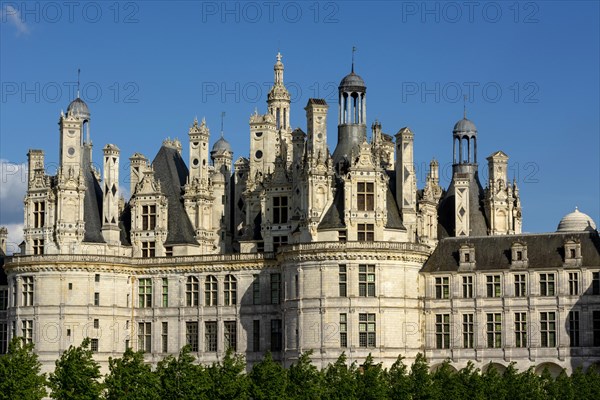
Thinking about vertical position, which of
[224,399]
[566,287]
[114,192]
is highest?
[114,192]

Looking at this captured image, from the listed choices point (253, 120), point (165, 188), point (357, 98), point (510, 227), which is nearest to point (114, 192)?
point (165, 188)

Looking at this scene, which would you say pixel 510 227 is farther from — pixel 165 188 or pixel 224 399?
pixel 224 399

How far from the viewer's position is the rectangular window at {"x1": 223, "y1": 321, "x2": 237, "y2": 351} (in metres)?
110

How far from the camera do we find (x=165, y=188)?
379ft

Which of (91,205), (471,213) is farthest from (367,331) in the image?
(91,205)

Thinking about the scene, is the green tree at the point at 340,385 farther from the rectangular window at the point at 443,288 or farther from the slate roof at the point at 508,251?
the slate roof at the point at 508,251

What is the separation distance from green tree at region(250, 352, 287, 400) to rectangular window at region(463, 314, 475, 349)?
21.3 m

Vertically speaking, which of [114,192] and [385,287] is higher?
[114,192]

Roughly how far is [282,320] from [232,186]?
15.9 m

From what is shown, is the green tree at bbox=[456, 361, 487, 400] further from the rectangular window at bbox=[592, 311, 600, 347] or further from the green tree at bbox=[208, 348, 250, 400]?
the green tree at bbox=[208, 348, 250, 400]

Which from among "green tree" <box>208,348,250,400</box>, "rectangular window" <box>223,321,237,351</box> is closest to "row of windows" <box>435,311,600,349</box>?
"rectangular window" <box>223,321,237,351</box>

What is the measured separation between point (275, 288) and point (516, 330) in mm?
17369

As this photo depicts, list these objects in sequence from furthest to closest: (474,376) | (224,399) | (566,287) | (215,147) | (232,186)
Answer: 1. (215,147)
2. (232,186)
3. (566,287)
4. (474,376)
5. (224,399)

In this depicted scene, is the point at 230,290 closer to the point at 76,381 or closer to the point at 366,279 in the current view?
the point at 366,279
